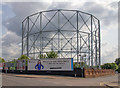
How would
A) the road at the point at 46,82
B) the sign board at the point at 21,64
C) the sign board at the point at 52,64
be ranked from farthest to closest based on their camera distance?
the sign board at the point at 21,64 < the sign board at the point at 52,64 < the road at the point at 46,82

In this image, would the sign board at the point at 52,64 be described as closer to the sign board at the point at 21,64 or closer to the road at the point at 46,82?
the sign board at the point at 21,64

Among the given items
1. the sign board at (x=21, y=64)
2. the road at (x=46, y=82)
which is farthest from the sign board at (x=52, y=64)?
the road at (x=46, y=82)

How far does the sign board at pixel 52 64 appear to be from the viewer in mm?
42312

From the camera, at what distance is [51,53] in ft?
199

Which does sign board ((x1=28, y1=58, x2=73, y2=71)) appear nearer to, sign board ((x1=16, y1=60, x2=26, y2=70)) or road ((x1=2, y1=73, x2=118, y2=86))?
sign board ((x1=16, y1=60, x2=26, y2=70))

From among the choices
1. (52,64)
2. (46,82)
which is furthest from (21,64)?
(46,82)

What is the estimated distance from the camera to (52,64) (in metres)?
43.0

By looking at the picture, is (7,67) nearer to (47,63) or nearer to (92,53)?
(47,63)

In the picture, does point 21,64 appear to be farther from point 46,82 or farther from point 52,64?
point 46,82

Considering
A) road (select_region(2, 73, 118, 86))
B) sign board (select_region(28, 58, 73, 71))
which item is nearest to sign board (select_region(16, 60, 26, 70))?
sign board (select_region(28, 58, 73, 71))

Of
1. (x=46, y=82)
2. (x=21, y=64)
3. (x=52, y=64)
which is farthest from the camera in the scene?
(x=21, y=64)

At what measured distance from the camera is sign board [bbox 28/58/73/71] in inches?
1666

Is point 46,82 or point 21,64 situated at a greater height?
point 21,64

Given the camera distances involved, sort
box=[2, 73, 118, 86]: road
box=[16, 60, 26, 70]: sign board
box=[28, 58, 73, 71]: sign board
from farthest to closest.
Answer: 1. box=[16, 60, 26, 70]: sign board
2. box=[28, 58, 73, 71]: sign board
3. box=[2, 73, 118, 86]: road
